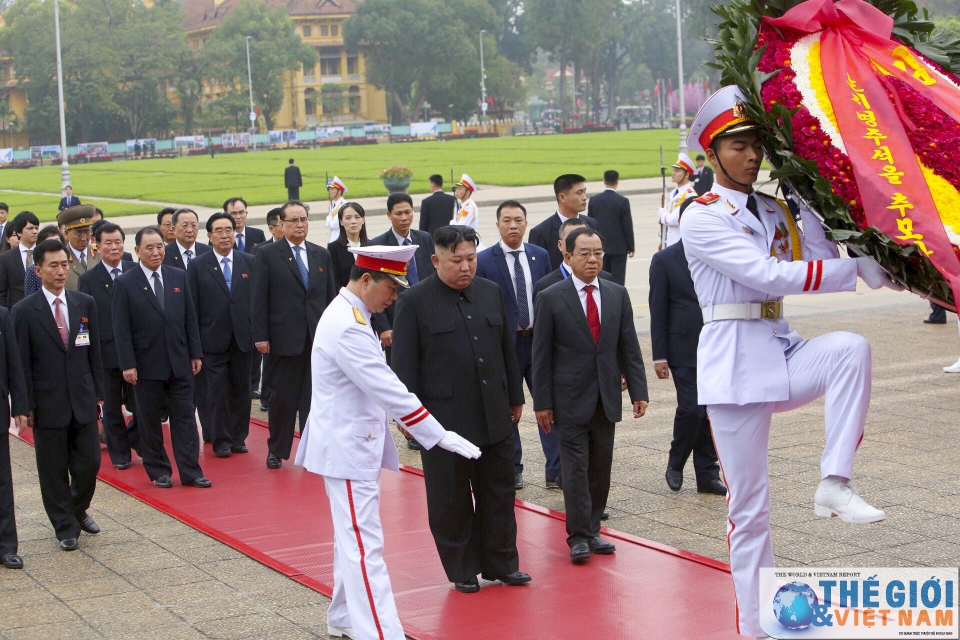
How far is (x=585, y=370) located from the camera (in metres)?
7.06

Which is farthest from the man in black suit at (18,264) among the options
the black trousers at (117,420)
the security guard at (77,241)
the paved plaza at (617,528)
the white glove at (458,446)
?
the white glove at (458,446)

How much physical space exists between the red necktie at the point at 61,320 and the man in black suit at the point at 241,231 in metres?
4.89

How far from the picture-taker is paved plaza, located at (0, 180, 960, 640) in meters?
6.12

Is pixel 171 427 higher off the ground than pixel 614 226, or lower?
lower

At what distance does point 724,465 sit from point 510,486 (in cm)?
179

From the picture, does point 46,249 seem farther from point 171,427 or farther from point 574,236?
point 574,236

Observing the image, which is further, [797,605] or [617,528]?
[617,528]

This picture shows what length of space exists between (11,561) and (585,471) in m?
3.39

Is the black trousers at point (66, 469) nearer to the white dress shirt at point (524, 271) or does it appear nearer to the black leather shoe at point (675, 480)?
the white dress shirt at point (524, 271)

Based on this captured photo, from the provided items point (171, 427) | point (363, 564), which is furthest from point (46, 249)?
point (363, 564)

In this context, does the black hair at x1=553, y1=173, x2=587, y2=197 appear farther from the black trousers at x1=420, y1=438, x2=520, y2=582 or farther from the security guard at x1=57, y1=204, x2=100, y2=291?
the security guard at x1=57, y1=204, x2=100, y2=291

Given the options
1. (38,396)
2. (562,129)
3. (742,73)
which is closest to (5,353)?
(38,396)

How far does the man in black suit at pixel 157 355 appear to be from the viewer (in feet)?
29.4

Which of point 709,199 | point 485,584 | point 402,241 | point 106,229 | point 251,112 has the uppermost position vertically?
point 251,112
